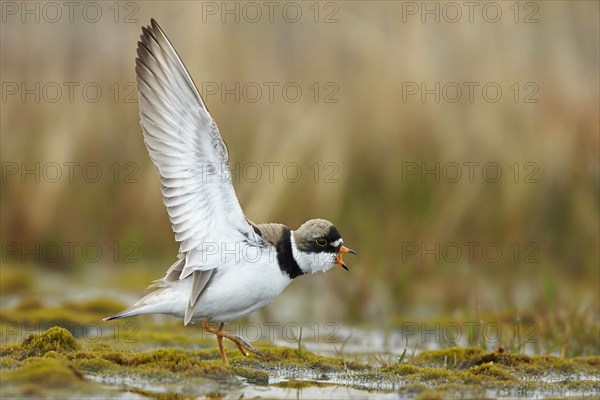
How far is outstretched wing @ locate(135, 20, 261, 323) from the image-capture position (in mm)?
9086

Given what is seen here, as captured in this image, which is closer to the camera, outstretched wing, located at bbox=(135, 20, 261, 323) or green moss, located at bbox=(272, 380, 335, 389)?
green moss, located at bbox=(272, 380, 335, 389)

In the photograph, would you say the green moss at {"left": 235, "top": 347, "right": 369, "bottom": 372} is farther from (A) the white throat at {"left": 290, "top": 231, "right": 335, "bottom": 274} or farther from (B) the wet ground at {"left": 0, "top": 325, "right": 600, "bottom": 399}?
(A) the white throat at {"left": 290, "top": 231, "right": 335, "bottom": 274}

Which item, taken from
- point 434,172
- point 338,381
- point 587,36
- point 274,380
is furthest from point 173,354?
point 587,36

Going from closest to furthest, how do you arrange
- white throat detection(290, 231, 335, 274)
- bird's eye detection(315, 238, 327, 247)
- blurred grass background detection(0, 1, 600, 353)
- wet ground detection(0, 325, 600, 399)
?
1. wet ground detection(0, 325, 600, 399)
2. white throat detection(290, 231, 335, 274)
3. bird's eye detection(315, 238, 327, 247)
4. blurred grass background detection(0, 1, 600, 353)

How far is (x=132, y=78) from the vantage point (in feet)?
53.4

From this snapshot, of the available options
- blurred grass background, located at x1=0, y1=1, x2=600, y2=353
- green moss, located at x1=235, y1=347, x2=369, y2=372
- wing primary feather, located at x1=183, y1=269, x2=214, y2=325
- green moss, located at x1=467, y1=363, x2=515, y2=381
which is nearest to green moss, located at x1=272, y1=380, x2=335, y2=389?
green moss, located at x1=235, y1=347, x2=369, y2=372

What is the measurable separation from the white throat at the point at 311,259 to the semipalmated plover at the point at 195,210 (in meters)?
0.24

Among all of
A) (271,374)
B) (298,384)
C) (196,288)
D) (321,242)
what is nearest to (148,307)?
(196,288)

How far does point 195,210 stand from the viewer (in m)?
9.23

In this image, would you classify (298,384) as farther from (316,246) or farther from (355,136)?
(355,136)

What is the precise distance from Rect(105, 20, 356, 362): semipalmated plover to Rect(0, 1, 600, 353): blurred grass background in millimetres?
5519

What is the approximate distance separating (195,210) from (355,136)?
7.20m

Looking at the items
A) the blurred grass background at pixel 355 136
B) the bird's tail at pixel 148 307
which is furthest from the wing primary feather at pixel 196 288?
the blurred grass background at pixel 355 136

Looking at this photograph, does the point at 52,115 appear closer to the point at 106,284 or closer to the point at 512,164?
the point at 106,284
